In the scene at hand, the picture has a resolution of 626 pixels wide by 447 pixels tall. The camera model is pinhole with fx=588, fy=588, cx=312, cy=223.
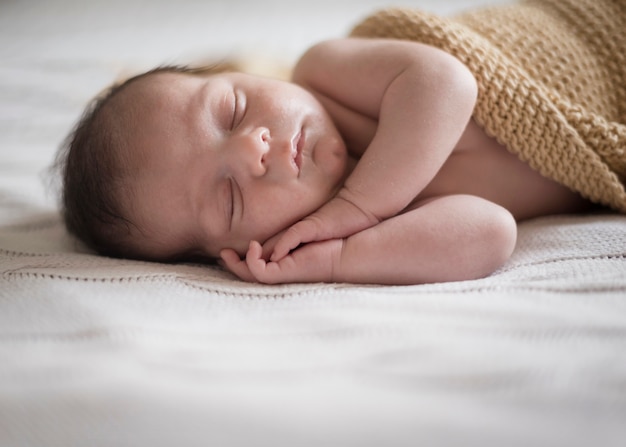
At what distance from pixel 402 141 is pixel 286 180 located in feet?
0.74

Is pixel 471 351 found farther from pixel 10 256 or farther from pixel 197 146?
pixel 10 256

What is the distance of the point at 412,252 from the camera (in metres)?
1.00

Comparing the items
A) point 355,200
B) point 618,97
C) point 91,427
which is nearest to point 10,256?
point 91,427

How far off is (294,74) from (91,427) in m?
0.91

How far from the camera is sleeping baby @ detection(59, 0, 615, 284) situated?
3.32 feet

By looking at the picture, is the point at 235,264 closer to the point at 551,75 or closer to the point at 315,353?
the point at 315,353

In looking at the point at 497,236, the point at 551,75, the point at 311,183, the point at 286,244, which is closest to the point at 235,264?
the point at 286,244

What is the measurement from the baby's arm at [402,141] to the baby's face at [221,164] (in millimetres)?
62

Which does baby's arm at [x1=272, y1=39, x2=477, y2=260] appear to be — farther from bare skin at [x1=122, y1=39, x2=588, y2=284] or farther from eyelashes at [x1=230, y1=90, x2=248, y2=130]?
eyelashes at [x1=230, y1=90, x2=248, y2=130]

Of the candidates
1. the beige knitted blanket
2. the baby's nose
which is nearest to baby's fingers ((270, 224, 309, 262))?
the baby's nose

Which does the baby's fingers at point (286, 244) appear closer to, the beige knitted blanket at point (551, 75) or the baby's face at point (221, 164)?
the baby's face at point (221, 164)

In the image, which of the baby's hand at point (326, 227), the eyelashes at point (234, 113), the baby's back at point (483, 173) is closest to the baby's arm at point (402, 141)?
the baby's hand at point (326, 227)

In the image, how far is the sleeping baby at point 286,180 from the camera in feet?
3.32

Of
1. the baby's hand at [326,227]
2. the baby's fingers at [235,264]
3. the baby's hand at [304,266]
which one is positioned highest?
the baby's hand at [326,227]
